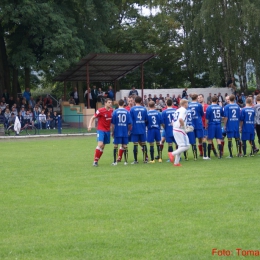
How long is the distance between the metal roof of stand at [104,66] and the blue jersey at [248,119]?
58.0ft

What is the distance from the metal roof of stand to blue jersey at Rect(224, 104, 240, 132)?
58.5 feet

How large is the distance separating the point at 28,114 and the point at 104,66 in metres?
7.12

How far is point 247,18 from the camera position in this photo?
45656mm

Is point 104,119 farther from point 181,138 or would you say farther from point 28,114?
point 28,114

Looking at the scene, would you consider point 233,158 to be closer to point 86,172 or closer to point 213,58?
point 86,172

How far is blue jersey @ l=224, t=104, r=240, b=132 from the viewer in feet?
65.0

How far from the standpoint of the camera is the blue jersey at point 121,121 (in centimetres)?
1809

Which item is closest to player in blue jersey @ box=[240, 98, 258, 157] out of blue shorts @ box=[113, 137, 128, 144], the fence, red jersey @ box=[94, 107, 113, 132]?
blue shorts @ box=[113, 137, 128, 144]

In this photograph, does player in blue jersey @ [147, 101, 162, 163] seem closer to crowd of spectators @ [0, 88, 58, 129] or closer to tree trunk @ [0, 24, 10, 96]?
crowd of spectators @ [0, 88, 58, 129]

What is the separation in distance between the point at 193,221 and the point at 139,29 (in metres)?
49.3

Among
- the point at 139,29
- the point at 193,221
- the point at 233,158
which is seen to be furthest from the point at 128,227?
the point at 139,29

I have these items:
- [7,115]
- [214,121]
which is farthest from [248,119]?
[7,115]

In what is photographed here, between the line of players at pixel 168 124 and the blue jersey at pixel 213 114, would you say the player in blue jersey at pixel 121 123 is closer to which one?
the line of players at pixel 168 124

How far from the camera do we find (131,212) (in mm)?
10234
